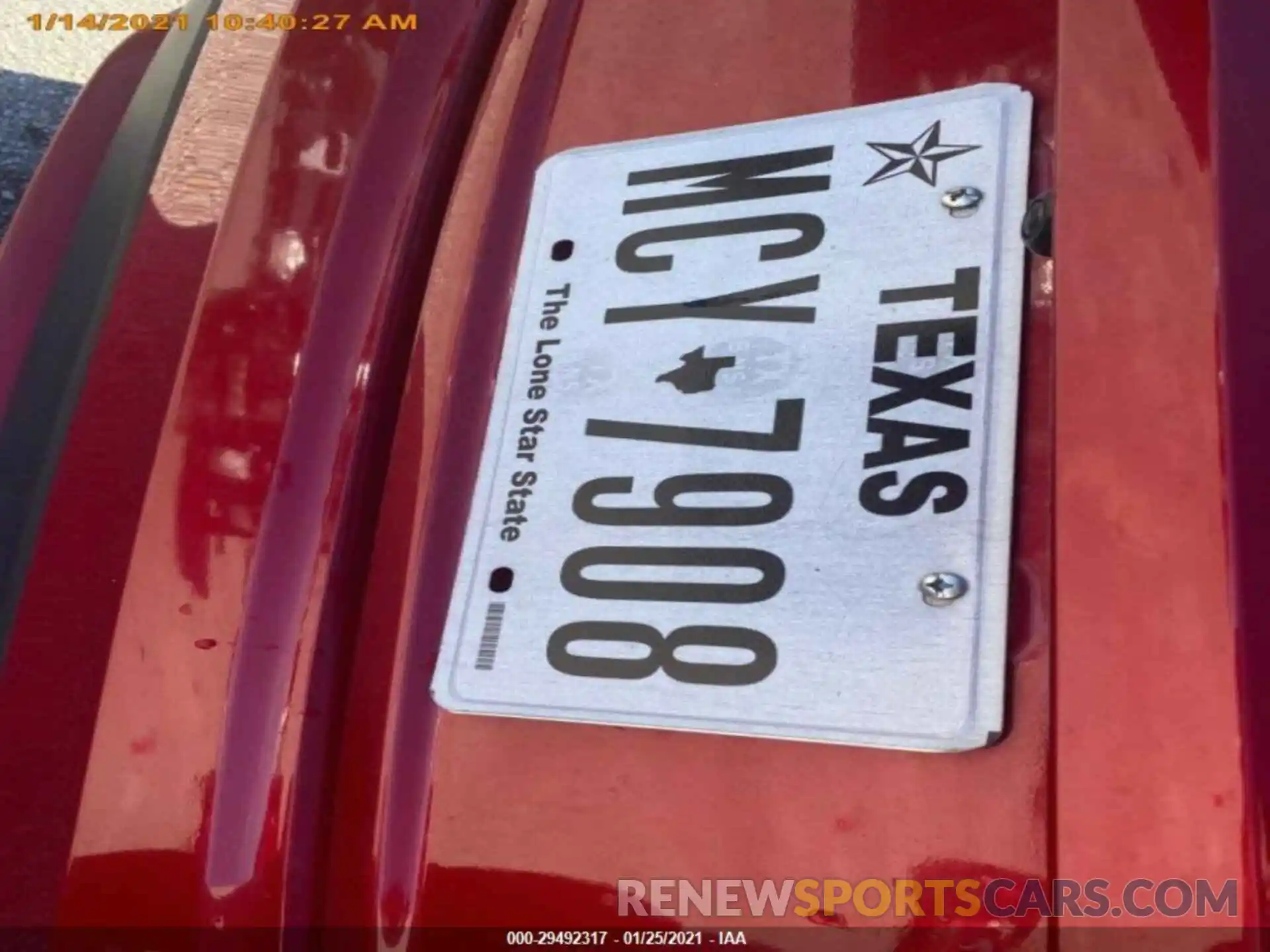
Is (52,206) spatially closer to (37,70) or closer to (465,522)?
(465,522)

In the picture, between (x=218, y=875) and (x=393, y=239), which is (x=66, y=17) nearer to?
(x=393, y=239)

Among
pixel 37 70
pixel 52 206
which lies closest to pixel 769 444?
pixel 52 206

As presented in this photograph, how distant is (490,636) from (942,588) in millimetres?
364

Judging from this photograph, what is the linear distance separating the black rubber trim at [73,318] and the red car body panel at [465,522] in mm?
30

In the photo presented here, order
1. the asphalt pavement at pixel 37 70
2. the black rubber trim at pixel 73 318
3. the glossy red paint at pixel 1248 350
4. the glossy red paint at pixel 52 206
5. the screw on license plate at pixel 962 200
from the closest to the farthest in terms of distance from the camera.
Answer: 1. the glossy red paint at pixel 1248 350
2. the screw on license plate at pixel 962 200
3. the black rubber trim at pixel 73 318
4. the glossy red paint at pixel 52 206
5. the asphalt pavement at pixel 37 70

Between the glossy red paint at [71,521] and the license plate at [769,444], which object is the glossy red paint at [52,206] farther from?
the license plate at [769,444]

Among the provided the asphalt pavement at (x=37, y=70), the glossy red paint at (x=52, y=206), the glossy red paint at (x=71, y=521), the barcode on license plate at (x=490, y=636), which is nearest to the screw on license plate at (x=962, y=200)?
the barcode on license plate at (x=490, y=636)

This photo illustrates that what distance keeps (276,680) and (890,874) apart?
0.53 m

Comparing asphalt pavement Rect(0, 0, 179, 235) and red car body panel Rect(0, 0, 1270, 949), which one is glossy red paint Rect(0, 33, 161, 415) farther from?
asphalt pavement Rect(0, 0, 179, 235)

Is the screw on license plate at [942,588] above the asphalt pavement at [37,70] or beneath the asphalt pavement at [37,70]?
beneath

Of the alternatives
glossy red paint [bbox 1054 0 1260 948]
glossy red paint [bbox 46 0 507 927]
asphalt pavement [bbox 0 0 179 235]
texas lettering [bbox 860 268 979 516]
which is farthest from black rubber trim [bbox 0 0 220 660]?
asphalt pavement [bbox 0 0 179 235]

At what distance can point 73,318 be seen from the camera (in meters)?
1.18

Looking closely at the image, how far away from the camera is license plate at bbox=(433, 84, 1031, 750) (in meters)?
0.80

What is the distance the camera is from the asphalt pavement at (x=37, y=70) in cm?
242
